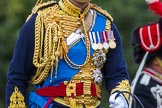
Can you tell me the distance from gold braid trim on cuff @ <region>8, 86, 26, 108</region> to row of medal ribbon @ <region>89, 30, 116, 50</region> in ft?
2.08

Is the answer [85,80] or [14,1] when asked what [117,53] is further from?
[14,1]

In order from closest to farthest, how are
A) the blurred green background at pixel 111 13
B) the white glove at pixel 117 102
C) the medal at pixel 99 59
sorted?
1. the white glove at pixel 117 102
2. the medal at pixel 99 59
3. the blurred green background at pixel 111 13

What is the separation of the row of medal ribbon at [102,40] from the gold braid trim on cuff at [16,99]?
63 cm

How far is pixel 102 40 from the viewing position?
9.30 m

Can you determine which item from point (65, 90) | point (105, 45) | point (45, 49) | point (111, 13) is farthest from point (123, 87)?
point (111, 13)

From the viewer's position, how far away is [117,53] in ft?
30.7

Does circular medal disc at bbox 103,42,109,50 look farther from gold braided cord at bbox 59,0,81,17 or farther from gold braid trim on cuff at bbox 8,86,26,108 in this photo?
gold braid trim on cuff at bbox 8,86,26,108

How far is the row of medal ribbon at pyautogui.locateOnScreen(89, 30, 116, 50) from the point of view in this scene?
9.27m

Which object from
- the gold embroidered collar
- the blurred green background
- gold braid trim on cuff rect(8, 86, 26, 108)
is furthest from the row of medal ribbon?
the blurred green background

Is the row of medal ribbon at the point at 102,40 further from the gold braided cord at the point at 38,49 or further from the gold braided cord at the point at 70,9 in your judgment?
the gold braided cord at the point at 38,49

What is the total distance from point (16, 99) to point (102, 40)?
0.76 m

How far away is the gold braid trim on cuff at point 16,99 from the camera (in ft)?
30.0

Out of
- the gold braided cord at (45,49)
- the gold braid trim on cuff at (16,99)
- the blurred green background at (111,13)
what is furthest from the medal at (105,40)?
the blurred green background at (111,13)

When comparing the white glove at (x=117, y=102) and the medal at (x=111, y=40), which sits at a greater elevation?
the medal at (x=111, y=40)
